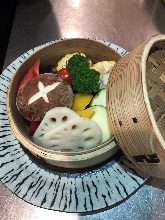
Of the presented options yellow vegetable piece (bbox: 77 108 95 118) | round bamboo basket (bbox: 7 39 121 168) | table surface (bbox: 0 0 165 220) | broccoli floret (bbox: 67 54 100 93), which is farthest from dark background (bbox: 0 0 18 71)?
yellow vegetable piece (bbox: 77 108 95 118)

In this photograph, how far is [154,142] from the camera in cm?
90

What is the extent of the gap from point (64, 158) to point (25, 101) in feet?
0.70

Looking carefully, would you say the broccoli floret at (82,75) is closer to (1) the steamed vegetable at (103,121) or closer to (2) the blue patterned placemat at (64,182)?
(1) the steamed vegetable at (103,121)

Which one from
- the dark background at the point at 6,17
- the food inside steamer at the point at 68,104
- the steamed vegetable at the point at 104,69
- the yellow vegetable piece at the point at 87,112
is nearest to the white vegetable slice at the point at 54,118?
the food inside steamer at the point at 68,104

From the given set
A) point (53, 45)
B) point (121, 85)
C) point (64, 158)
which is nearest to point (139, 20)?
point (53, 45)

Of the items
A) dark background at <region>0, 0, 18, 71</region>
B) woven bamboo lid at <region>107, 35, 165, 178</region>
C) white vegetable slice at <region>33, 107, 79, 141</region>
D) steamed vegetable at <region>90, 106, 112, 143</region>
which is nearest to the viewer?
woven bamboo lid at <region>107, 35, 165, 178</region>

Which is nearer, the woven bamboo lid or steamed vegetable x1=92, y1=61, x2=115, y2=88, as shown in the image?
the woven bamboo lid

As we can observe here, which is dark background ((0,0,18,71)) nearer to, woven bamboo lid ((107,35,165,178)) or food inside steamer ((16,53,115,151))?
food inside steamer ((16,53,115,151))

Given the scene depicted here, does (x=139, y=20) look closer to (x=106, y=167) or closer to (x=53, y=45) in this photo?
(x=53, y=45)

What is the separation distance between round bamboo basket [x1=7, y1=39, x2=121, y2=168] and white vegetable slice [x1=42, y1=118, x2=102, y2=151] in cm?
4

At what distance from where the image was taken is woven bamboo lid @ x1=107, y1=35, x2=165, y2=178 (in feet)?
2.96

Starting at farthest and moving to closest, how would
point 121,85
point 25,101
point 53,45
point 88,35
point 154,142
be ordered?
point 88,35 → point 53,45 → point 25,101 → point 121,85 → point 154,142

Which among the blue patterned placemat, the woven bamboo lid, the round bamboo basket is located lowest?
the blue patterned placemat

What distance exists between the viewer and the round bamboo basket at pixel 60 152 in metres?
1.05
